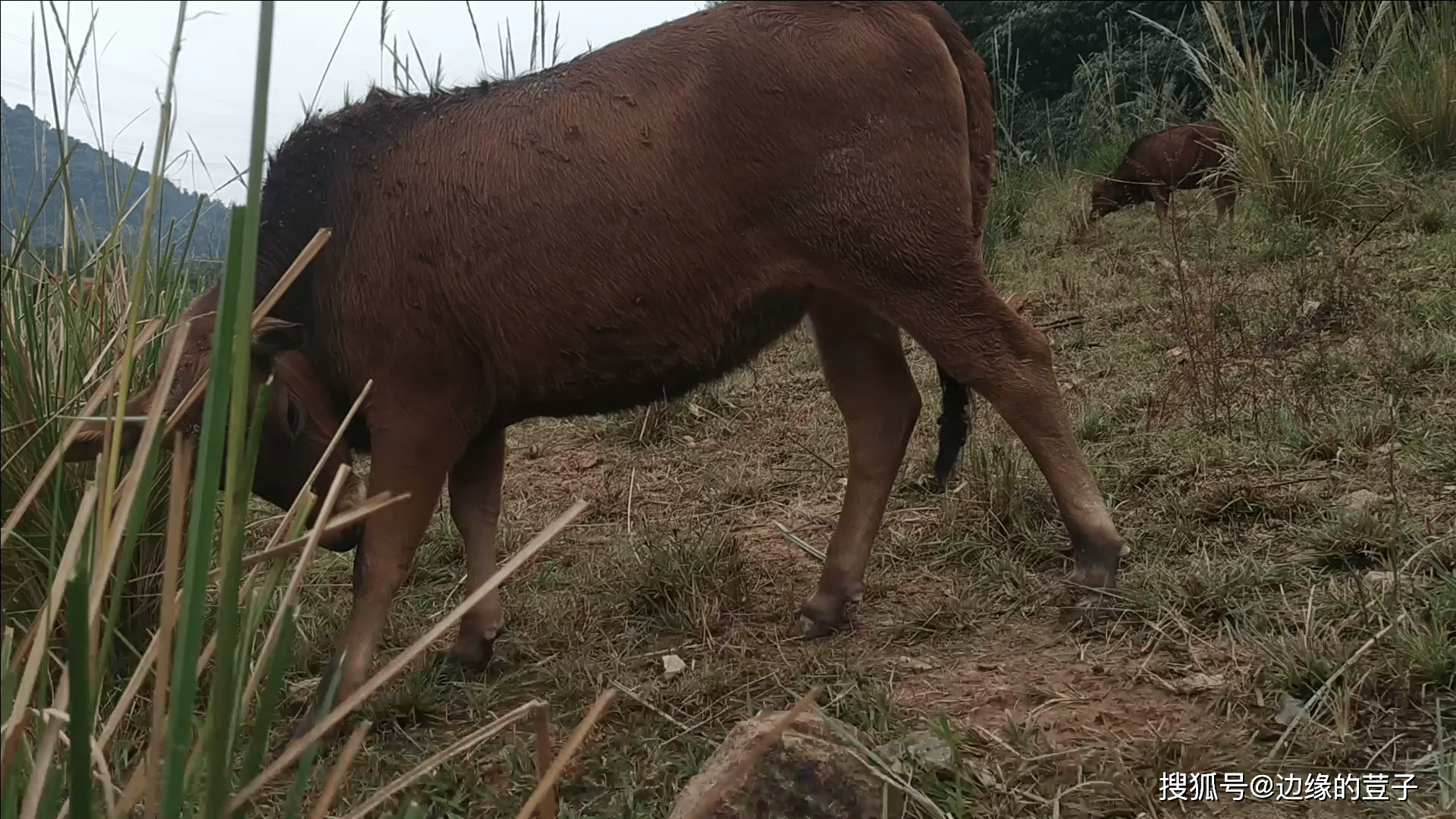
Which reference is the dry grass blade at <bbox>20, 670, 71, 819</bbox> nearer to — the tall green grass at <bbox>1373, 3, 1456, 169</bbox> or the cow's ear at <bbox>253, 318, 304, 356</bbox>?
the cow's ear at <bbox>253, 318, 304, 356</bbox>

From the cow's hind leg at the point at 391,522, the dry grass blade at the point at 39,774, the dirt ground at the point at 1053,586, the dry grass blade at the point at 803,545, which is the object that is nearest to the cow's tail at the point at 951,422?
the dirt ground at the point at 1053,586

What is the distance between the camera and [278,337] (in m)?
2.68

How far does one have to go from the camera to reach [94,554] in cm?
116

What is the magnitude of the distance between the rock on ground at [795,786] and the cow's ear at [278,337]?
1.63 meters

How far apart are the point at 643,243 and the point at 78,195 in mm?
2058

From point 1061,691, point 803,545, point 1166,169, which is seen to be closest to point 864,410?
point 803,545

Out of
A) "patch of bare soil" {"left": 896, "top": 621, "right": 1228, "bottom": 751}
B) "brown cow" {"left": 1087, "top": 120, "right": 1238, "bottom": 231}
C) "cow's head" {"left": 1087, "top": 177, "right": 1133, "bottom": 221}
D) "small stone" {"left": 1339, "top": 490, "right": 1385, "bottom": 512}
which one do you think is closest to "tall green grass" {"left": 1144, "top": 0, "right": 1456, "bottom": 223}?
"brown cow" {"left": 1087, "top": 120, "right": 1238, "bottom": 231}

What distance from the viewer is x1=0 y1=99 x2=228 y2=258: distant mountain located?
295 cm

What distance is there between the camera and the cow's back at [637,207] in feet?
8.70

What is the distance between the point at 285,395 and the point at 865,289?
5.38 feet

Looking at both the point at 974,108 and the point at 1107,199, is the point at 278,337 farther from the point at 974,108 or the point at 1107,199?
the point at 1107,199

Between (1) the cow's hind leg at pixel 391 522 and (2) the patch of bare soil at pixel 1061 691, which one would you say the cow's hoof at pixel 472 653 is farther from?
(2) the patch of bare soil at pixel 1061 691

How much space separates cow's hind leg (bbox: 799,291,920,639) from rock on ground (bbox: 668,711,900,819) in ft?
3.91

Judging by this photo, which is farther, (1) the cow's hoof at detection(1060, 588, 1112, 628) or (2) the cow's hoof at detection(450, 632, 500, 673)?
(2) the cow's hoof at detection(450, 632, 500, 673)
